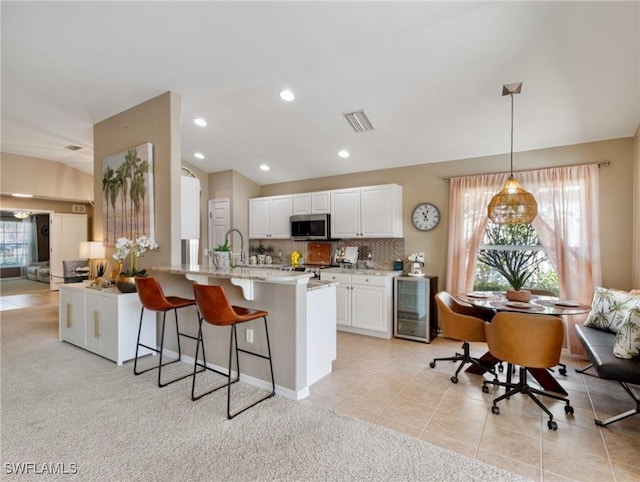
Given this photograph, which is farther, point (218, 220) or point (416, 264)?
point (218, 220)

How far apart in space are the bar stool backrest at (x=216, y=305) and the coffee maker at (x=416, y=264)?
2953mm

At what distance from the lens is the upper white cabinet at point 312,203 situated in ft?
17.4

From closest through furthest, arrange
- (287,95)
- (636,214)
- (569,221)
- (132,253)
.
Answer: (636,214) < (287,95) < (132,253) < (569,221)

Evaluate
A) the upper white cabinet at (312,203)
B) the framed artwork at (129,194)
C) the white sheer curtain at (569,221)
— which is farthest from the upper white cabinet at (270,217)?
the white sheer curtain at (569,221)

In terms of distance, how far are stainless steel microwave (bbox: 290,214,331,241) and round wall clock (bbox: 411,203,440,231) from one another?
1.38 metres

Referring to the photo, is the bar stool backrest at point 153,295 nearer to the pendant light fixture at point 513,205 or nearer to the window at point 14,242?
the pendant light fixture at point 513,205

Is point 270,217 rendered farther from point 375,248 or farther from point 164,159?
point 164,159

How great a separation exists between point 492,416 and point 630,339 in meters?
1.15

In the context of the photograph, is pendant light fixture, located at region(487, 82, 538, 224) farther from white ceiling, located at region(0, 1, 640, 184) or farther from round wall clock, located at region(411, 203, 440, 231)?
round wall clock, located at region(411, 203, 440, 231)

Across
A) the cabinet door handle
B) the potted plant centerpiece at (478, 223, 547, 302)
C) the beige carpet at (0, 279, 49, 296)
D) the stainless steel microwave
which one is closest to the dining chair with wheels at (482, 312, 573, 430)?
the potted plant centerpiece at (478, 223, 547, 302)

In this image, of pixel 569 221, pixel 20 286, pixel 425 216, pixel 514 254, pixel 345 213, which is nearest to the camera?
pixel 569 221

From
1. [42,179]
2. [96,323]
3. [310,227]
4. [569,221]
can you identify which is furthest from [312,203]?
[42,179]

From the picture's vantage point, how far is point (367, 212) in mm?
4895

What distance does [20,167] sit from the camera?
639cm
